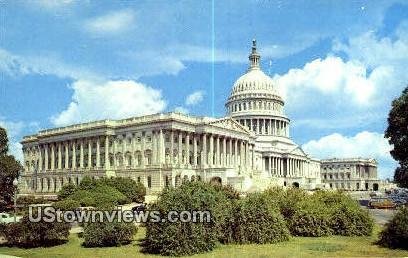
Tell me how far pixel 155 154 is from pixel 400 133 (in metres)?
42.8

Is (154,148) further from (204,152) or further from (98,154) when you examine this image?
(98,154)

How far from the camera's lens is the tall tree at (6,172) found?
57.9 meters

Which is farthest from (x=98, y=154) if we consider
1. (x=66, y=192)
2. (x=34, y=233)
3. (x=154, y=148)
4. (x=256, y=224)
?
(x=256, y=224)

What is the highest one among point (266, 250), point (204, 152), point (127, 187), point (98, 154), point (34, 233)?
point (98, 154)

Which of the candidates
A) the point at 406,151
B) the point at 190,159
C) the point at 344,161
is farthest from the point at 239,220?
the point at 344,161

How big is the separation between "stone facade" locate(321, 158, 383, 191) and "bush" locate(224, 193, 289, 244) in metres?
156

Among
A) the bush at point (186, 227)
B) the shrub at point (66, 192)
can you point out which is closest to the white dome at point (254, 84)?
the shrub at point (66, 192)

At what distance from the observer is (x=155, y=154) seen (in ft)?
300

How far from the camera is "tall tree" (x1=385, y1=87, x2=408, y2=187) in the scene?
198 feet

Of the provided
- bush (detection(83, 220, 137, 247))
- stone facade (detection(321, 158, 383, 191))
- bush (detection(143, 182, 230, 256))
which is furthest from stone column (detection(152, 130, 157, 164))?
stone facade (detection(321, 158, 383, 191))

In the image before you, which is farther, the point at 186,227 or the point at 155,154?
the point at 155,154

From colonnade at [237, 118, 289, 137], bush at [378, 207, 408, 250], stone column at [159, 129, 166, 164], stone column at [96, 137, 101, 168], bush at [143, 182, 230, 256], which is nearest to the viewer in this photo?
bush at [143, 182, 230, 256]

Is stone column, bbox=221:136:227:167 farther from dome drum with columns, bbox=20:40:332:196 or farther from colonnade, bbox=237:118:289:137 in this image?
colonnade, bbox=237:118:289:137

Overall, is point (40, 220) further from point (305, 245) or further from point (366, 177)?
point (366, 177)
